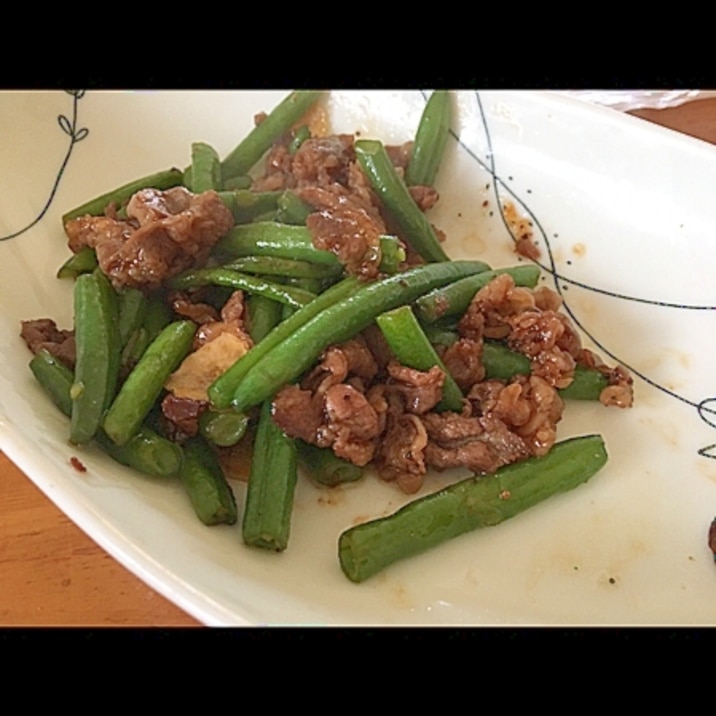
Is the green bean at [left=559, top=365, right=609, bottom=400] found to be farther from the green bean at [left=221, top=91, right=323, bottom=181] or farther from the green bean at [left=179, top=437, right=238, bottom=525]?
the green bean at [left=221, top=91, right=323, bottom=181]

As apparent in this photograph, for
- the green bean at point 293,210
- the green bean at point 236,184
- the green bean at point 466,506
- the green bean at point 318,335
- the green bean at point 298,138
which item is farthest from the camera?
the green bean at point 298,138

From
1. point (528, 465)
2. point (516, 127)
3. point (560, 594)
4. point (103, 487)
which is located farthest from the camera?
point (516, 127)

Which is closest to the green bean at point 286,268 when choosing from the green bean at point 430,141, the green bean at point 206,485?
the green bean at point 206,485

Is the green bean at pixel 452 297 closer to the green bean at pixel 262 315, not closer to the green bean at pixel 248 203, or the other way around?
the green bean at pixel 262 315

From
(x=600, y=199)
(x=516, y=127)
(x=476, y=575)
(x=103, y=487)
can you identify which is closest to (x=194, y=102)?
(x=516, y=127)

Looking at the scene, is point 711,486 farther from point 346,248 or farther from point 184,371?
point 184,371

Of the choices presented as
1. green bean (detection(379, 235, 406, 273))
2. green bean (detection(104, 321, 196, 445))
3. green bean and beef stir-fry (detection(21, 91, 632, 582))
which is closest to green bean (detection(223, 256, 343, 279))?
green bean and beef stir-fry (detection(21, 91, 632, 582))
